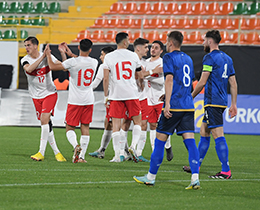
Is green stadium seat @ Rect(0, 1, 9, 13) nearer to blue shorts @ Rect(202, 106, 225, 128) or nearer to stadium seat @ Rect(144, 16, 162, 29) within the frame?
stadium seat @ Rect(144, 16, 162, 29)

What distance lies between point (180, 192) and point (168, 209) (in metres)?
0.87

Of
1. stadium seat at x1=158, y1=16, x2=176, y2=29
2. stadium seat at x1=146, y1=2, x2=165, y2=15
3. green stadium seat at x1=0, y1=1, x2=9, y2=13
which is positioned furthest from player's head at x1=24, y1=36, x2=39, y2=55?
green stadium seat at x1=0, y1=1, x2=9, y2=13

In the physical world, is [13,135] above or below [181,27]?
below

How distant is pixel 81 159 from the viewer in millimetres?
7426

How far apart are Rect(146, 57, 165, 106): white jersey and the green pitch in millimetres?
1221

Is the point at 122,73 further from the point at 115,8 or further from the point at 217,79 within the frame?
the point at 115,8

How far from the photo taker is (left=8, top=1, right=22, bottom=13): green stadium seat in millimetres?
23131

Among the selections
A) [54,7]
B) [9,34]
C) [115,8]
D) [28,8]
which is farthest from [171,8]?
[9,34]

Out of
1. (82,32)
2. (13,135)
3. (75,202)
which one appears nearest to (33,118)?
(13,135)

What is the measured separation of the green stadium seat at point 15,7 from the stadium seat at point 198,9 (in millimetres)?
9281

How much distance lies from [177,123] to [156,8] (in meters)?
17.1

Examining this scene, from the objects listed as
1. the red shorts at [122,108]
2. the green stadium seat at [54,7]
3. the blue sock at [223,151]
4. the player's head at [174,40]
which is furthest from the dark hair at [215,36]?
the green stadium seat at [54,7]

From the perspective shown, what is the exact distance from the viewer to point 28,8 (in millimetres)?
23125

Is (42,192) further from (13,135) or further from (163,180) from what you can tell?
(13,135)
